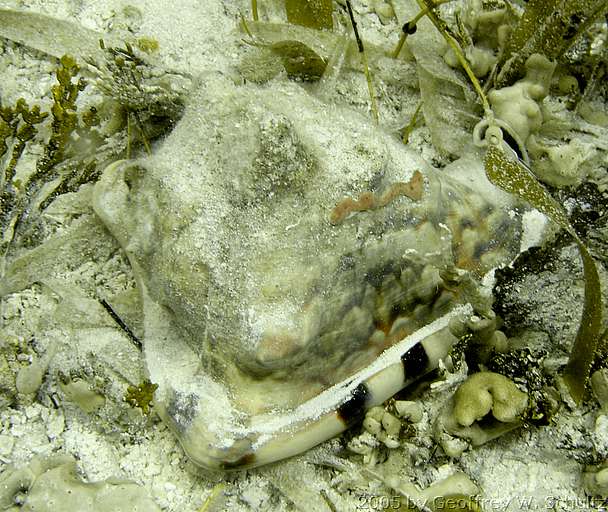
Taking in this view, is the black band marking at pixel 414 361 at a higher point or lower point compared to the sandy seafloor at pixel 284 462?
higher

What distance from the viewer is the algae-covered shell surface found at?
83.7 inches

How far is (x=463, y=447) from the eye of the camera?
7.77ft

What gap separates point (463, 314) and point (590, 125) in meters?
1.09

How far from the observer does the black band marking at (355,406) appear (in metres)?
2.37

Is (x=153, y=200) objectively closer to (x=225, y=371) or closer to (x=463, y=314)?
(x=225, y=371)

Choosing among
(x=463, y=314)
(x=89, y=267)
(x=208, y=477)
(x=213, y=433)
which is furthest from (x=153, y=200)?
(x=463, y=314)

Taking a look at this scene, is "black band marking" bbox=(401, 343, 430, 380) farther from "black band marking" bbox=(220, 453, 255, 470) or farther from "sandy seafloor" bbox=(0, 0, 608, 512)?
"black band marking" bbox=(220, 453, 255, 470)

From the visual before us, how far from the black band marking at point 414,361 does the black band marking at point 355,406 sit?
0.18 meters

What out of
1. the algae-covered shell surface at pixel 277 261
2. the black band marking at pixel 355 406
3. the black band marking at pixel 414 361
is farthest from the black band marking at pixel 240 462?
the black band marking at pixel 414 361

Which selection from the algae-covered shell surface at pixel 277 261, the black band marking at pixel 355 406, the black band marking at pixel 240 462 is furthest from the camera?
the black band marking at pixel 355 406

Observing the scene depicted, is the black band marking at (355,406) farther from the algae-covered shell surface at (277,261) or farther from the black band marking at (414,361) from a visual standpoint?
the black band marking at (414,361)

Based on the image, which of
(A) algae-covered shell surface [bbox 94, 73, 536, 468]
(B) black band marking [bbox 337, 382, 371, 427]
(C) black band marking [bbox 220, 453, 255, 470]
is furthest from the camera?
(B) black band marking [bbox 337, 382, 371, 427]

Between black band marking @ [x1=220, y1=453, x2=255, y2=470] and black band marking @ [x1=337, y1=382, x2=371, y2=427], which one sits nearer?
black band marking @ [x1=220, y1=453, x2=255, y2=470]

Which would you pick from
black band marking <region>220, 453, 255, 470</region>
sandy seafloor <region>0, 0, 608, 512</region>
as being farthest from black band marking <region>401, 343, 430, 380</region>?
black band marking <region>220, 453, 255, 470</region>
